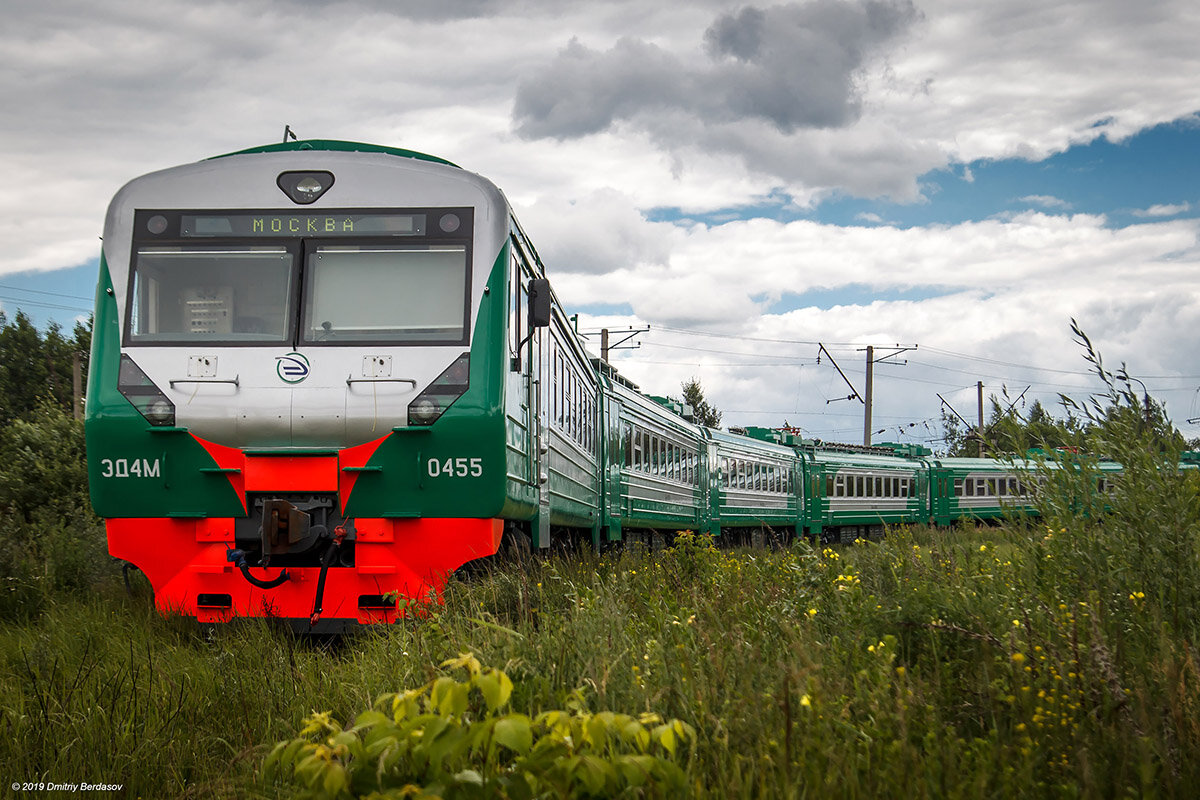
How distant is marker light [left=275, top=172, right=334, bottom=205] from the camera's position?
6.98m

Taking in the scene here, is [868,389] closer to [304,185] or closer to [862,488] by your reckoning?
[862,488]

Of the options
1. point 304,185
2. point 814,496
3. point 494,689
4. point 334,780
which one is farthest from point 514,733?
point 814,496

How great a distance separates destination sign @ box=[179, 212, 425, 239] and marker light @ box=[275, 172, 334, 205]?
118mm

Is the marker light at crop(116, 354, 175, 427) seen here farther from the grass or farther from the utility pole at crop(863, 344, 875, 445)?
the utility pole at crop(863, 344, 875, 445)

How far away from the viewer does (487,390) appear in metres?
6.60

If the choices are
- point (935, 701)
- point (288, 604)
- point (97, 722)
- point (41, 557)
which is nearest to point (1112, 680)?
point (935, 701)

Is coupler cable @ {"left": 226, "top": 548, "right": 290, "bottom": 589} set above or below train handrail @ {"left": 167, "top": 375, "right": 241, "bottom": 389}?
below

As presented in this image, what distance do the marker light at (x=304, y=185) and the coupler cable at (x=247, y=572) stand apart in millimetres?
2296

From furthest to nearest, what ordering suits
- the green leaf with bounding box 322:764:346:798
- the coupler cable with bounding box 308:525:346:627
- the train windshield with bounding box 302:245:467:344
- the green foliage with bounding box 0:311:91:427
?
the green foliage with bounding box 0:311:91:427 → the train windshield with bounding box 302:245:467:344 → the coupler cable with bounding box 308:525:346:627 → the green leaf with bounding box 322:764:346:798

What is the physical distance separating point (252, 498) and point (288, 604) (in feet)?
2.33

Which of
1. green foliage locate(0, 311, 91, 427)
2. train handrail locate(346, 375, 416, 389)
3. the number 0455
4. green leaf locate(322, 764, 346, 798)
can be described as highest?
green foliage locate(0, 311, 91, 427)

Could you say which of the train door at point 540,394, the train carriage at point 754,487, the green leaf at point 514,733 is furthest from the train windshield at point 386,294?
the train carriage at point 754,487

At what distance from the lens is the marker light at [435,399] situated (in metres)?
6.57

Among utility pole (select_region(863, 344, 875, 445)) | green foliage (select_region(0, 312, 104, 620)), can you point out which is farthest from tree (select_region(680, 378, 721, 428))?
green foliage (select_region(0, 312, 104, 620))
